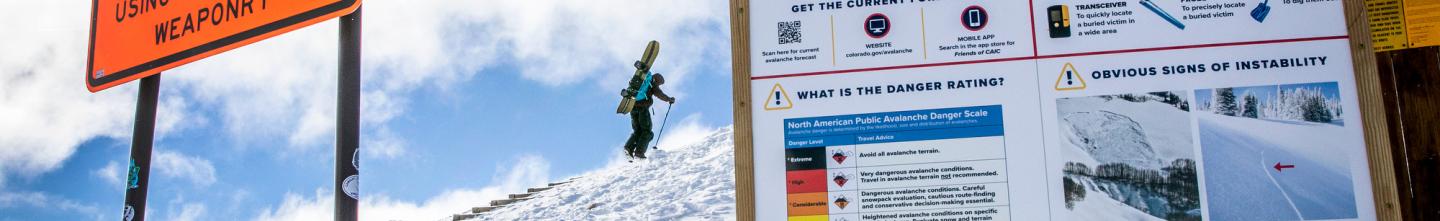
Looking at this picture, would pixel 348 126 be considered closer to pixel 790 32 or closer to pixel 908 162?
pixel 790 32

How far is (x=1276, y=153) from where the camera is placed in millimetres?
3131

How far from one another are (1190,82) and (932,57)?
29.6 inches

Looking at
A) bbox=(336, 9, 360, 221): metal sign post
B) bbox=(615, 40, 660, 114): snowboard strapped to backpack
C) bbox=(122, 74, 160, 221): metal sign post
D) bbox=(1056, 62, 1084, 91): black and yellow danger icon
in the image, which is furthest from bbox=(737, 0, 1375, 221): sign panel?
bbox=(615, 40, 660, 114): snowboard strapped to backpack

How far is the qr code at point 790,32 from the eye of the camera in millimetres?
3418

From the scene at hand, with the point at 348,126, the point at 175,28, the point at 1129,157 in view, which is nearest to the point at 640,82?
the point at 175,28

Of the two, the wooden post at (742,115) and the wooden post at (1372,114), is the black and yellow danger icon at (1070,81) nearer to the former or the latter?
the wooden post at (1372,114)

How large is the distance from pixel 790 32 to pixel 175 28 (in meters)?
3.49

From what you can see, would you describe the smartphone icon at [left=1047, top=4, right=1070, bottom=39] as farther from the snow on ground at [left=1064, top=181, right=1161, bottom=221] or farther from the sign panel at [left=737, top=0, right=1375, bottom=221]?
the snow on ground at [left=1064, top=181, right=1161, bottom=221]

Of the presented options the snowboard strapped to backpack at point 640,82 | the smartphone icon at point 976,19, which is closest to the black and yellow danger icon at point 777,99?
the smartphone icon at point 976,19

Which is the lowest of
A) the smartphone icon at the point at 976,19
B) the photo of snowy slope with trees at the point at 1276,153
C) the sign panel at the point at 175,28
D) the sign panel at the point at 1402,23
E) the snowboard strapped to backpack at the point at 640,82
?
the photo of snowy slope with trees at the point at 1276,153

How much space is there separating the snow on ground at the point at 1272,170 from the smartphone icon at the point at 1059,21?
0.46 m

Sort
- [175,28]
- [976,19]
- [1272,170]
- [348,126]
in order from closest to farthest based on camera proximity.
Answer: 1. [1272,170]
2. [976,19]
3. [348,126]
4. [175,28]

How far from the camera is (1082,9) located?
3293mm

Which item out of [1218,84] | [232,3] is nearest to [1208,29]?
[1218,84]
